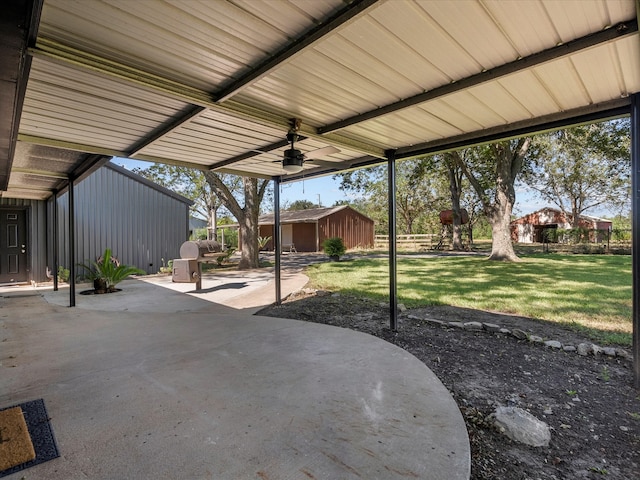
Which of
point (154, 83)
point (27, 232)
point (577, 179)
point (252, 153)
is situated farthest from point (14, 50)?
point (577, 179)

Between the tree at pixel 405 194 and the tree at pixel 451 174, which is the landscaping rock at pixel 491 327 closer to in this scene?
the tree at pixel 451 174

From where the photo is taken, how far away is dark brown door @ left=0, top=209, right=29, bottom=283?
8680 millimetres

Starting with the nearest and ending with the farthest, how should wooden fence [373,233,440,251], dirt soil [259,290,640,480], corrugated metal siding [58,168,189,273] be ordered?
1. dirt soil [259,290,640,480]
2. corrugated metal siding [58,168,189,273]
3. wooden fence [373,233,440,251]

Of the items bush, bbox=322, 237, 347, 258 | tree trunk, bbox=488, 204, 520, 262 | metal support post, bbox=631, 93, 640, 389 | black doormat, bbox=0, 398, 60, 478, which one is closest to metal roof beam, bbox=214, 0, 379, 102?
metal support post, bbox=631, 93, 640, 389

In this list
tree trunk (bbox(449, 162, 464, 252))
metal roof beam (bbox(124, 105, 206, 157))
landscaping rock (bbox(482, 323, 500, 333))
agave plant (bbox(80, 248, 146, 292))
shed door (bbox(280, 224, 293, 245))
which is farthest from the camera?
shed door (bbox(280, 224, 293, 245))

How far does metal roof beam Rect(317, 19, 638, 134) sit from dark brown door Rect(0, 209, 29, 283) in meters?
10.3

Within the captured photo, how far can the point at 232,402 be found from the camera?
239cm

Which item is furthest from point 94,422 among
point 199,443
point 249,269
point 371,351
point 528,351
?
point 249,269

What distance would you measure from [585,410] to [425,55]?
278cm

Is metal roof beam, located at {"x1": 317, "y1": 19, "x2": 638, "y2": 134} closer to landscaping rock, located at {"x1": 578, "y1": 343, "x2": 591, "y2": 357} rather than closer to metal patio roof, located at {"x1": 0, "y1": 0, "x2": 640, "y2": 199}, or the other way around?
metal patio roof, located at {"x1": 0, "y1": 0, "x2": 640, "y2": 199}

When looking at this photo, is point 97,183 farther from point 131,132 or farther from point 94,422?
point 94,422

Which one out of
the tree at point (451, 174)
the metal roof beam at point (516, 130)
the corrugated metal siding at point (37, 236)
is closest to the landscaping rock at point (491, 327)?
the metal roof beam at point (516, 130)

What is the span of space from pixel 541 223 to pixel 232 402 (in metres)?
37.5

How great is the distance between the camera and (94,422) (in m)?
2.14
